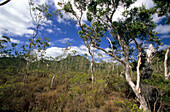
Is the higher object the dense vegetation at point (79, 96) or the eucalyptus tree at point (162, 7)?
the eucalyptus tree at point (162, 7)

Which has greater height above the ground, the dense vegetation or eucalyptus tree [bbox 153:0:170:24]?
eucalyptus tree [bbox 153:0:170:24]

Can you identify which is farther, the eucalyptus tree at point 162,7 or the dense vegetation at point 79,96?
the eucalyptus tree at point 162,7

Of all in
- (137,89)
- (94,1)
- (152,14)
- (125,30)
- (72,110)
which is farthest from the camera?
(125,30)

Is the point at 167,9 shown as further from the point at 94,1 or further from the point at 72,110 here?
the point at 72,110

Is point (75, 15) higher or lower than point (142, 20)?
higher

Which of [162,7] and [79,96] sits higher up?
[162,7]

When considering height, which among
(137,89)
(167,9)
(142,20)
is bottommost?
(137,89)

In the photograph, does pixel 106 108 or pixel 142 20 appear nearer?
pixel 106 108

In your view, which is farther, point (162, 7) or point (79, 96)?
point (162, 7)

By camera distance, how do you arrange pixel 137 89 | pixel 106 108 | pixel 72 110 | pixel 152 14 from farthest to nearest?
pixel 152 14 → pixel 137 89 → pixel 106 108 → pixel 72 110

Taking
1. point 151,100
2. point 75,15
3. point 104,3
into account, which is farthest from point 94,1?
point 151,100

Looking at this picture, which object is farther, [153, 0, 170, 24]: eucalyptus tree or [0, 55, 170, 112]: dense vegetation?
[153, 0, 170, 24]: eucalyptus tree

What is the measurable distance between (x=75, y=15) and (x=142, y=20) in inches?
235

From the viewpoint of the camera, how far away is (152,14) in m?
5.81
